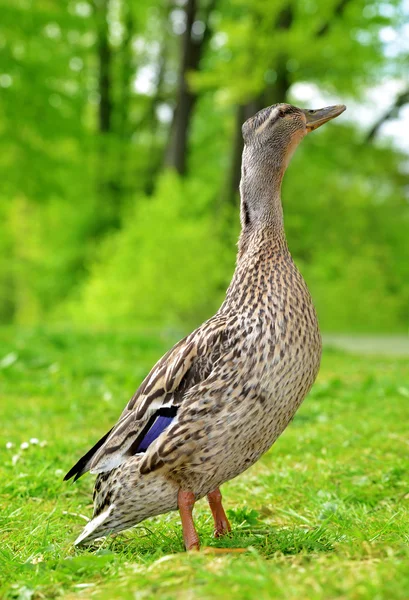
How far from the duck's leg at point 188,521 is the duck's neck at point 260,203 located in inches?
44.8

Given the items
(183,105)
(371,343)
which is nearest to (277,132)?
(371,343)

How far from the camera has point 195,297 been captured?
18016 mm

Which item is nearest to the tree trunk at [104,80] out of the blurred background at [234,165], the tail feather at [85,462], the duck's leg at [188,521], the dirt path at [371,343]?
the blurred background at [234,165]

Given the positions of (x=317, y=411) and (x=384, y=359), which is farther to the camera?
(x=384, y=359)

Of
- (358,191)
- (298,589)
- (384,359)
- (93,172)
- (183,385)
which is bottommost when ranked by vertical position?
(384,359)

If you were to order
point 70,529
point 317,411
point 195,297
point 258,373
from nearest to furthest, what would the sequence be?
point 258,373, point 70,529, point 317,411, point 195,297

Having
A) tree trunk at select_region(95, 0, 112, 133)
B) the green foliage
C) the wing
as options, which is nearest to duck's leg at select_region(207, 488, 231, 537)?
→ the wing

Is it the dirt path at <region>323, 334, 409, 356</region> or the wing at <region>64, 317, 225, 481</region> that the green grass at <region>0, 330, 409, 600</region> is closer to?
the wing at <region>64, 317, 225, 481</region>

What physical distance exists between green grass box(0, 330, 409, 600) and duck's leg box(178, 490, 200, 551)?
5.2 inches

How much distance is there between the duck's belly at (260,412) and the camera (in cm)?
337

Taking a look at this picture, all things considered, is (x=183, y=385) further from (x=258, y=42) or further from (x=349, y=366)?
(x=258, y=42)

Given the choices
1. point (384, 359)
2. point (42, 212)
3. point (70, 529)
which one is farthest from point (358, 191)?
point (70, 529)

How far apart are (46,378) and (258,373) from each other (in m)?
6.36

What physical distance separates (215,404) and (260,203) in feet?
3.51
